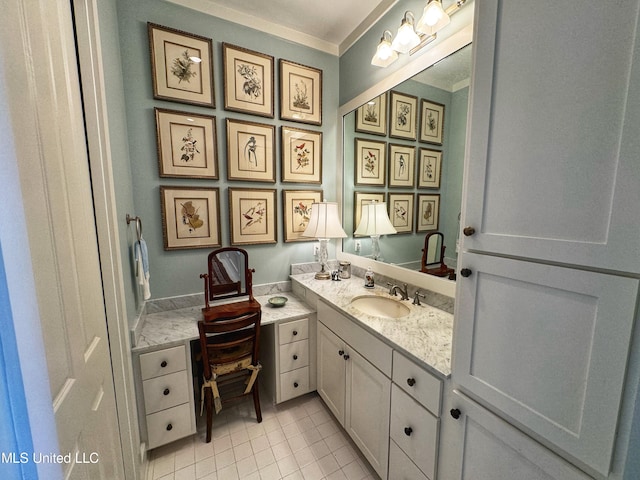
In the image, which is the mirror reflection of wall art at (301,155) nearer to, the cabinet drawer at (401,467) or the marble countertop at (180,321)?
the marble countertop at (180,321)

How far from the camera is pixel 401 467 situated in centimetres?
114

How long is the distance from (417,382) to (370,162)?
1576mm

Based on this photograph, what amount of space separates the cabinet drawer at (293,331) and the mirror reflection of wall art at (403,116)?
1.50 metres

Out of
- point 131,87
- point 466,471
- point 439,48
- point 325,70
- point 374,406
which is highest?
point 325,70

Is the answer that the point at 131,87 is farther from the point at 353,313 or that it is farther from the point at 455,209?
the point at 455,209

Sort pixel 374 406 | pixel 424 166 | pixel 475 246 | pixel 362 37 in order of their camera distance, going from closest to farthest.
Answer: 1. pixel 475 246
2. pixel 374 406
3. pixel 424 166
4. pixel 362 37

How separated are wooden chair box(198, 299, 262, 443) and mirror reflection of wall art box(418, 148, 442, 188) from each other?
1344 mm

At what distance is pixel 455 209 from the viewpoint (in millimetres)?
1361

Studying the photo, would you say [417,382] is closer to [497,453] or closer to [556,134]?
[497,453]

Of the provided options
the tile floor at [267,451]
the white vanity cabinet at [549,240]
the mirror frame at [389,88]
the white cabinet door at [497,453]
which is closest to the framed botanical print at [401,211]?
the mirror frame at [389,88]

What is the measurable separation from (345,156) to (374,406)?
6.25 feet

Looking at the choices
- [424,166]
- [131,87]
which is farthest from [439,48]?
[131,87]

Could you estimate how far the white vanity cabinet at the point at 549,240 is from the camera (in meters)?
0.52

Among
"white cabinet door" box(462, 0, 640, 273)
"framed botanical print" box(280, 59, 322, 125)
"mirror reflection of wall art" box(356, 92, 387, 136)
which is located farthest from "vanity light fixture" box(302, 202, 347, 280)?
"white cabinet door" box(462, 0, 640, 273)
